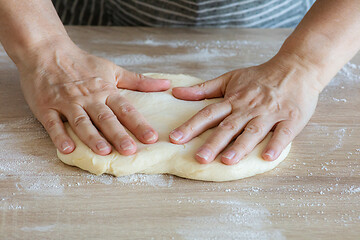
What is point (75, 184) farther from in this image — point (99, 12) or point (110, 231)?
point (99, 12)

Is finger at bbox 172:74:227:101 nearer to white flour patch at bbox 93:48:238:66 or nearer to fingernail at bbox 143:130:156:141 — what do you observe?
fingernail at bbox 143:130:156:141

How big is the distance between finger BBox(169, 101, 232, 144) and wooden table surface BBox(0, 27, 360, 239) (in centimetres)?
12

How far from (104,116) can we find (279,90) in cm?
53

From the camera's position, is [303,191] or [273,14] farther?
[273,14]

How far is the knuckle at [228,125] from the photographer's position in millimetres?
1168

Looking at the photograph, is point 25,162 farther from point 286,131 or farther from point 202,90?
point 286,131

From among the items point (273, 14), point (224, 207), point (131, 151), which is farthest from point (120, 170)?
point (273, 14)

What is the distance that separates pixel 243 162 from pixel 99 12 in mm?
1353

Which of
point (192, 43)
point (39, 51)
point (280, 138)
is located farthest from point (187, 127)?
point (192, 43)

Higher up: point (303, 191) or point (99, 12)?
point (303, 191)

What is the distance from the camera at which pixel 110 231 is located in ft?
3.14

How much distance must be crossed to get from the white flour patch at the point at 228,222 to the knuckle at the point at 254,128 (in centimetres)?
21

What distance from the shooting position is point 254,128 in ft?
3.84

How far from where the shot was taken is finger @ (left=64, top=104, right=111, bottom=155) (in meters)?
1.12
